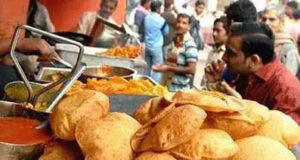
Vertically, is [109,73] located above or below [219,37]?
above

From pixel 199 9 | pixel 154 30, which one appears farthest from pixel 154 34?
pixel 199 9

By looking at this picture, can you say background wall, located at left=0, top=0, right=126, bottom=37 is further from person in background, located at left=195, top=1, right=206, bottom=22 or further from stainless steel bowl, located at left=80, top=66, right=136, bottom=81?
stainless steel bowl, located at left=80, top=66, right=136, bottom=81

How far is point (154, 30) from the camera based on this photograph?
28.7 feet

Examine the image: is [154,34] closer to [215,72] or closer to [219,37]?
[219,37]

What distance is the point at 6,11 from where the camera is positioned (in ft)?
A: 15.2

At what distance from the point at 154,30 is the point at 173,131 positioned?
25.3 ft

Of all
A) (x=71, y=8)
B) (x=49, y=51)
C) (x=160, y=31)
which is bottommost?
(x=160, y=31)

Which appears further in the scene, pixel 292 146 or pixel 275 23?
pixel 275 23

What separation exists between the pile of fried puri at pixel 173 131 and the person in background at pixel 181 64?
4.19m

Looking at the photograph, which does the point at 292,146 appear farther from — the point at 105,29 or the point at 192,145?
the point at 105,29

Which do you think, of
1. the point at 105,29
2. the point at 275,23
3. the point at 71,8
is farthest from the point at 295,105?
the point at 71,8

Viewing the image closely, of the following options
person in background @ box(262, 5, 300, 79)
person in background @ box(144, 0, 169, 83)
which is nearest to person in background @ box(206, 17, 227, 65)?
person in background @ box(262, 5, 300, 79)

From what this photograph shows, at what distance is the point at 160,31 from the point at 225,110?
25.3 ft

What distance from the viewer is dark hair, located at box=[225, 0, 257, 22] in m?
4.50
